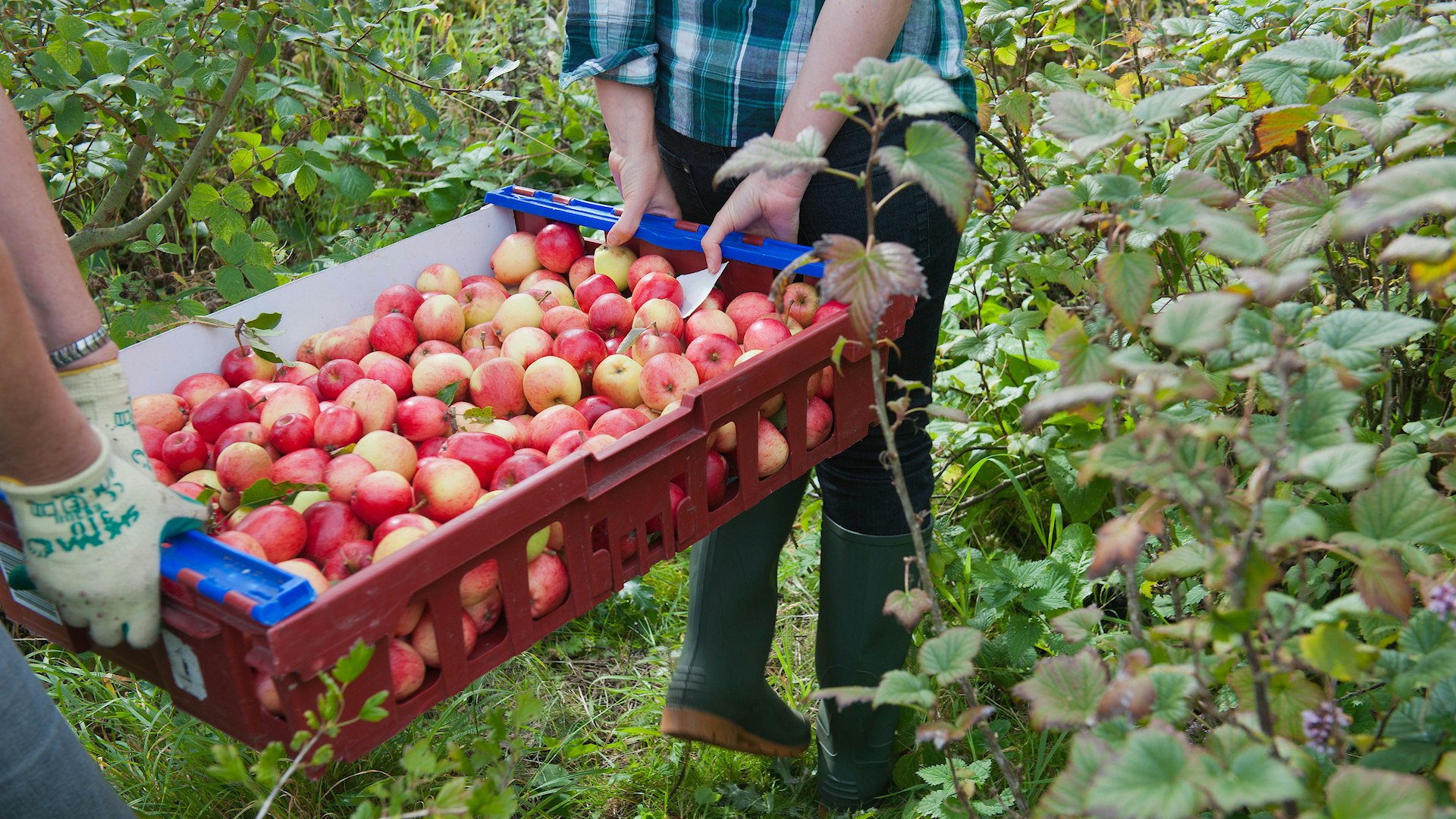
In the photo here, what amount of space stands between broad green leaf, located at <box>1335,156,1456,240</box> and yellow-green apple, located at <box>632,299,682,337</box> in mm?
1091

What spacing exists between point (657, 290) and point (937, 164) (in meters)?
0.82

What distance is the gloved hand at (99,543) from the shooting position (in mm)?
1075

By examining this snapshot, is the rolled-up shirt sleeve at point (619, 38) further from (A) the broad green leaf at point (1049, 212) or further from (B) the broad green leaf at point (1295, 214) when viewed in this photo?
(B) the broad green leaf at point (1295, 214)

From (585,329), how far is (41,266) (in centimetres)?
75

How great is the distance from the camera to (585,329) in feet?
5.85

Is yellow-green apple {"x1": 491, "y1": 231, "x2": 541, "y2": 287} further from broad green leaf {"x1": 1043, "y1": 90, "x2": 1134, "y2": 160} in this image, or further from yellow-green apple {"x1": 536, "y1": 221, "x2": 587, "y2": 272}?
broad green leaf {"x1": 1043, "y1": 90, "x2": 1134, "y2": 160}

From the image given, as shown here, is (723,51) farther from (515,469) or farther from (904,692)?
(904,692)

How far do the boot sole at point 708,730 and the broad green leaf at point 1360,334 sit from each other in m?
1.34

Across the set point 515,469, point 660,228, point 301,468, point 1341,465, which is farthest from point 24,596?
point 1341,465

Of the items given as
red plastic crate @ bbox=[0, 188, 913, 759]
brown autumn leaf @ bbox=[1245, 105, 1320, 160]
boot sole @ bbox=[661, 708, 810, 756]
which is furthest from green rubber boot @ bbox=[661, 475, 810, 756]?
brown autumn leaf @ bbox=[1245, 105, 1320, 160]

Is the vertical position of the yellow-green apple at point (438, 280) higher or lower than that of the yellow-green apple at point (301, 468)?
higher

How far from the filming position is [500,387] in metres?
1.70

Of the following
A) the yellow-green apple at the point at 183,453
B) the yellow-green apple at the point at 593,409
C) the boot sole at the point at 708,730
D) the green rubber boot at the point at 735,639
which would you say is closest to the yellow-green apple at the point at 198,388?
the yellow-green apple at the point at 183,453

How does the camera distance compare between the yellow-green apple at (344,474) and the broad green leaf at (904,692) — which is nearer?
the broad green leaf at (904,692)
